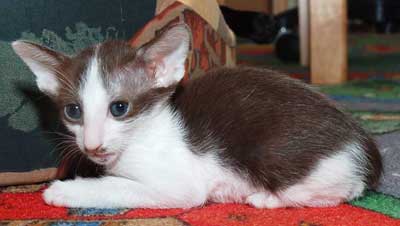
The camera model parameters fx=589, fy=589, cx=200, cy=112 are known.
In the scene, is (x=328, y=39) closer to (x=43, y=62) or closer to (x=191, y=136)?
(x=191, y=136)

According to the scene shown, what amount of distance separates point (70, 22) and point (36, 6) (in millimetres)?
88

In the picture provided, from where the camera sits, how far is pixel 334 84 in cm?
294

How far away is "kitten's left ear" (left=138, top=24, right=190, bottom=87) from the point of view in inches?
48.5

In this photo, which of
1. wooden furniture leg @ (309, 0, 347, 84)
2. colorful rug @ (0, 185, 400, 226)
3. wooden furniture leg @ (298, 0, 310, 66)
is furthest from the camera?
wooden furniture leg @ (298, 0, 310, 66)

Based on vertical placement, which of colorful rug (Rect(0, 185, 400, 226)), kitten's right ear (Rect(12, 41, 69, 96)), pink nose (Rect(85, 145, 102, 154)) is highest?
kitten's right ear (Rect(12, 41, 69, 96))

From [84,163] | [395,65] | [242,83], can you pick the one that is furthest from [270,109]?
[395,65]

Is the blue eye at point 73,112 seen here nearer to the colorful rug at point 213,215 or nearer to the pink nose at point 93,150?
the pink nose at point 93,150

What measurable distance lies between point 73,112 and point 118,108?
10cm

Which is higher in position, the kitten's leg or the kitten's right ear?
the kitten's right ear

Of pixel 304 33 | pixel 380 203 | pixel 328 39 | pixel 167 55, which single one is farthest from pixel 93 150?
pixel 304 33

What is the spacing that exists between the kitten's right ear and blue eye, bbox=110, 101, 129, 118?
0.16 m

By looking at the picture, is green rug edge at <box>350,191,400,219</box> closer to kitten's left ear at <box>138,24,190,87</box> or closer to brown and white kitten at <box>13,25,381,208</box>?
brown and white kitten at <box>13,25,381,208</box>

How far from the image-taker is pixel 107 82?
1.22m

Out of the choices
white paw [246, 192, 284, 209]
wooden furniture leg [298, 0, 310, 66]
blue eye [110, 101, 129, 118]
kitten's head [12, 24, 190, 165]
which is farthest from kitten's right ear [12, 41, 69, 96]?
wooden furniture leg [298, 0, 310, 66]
